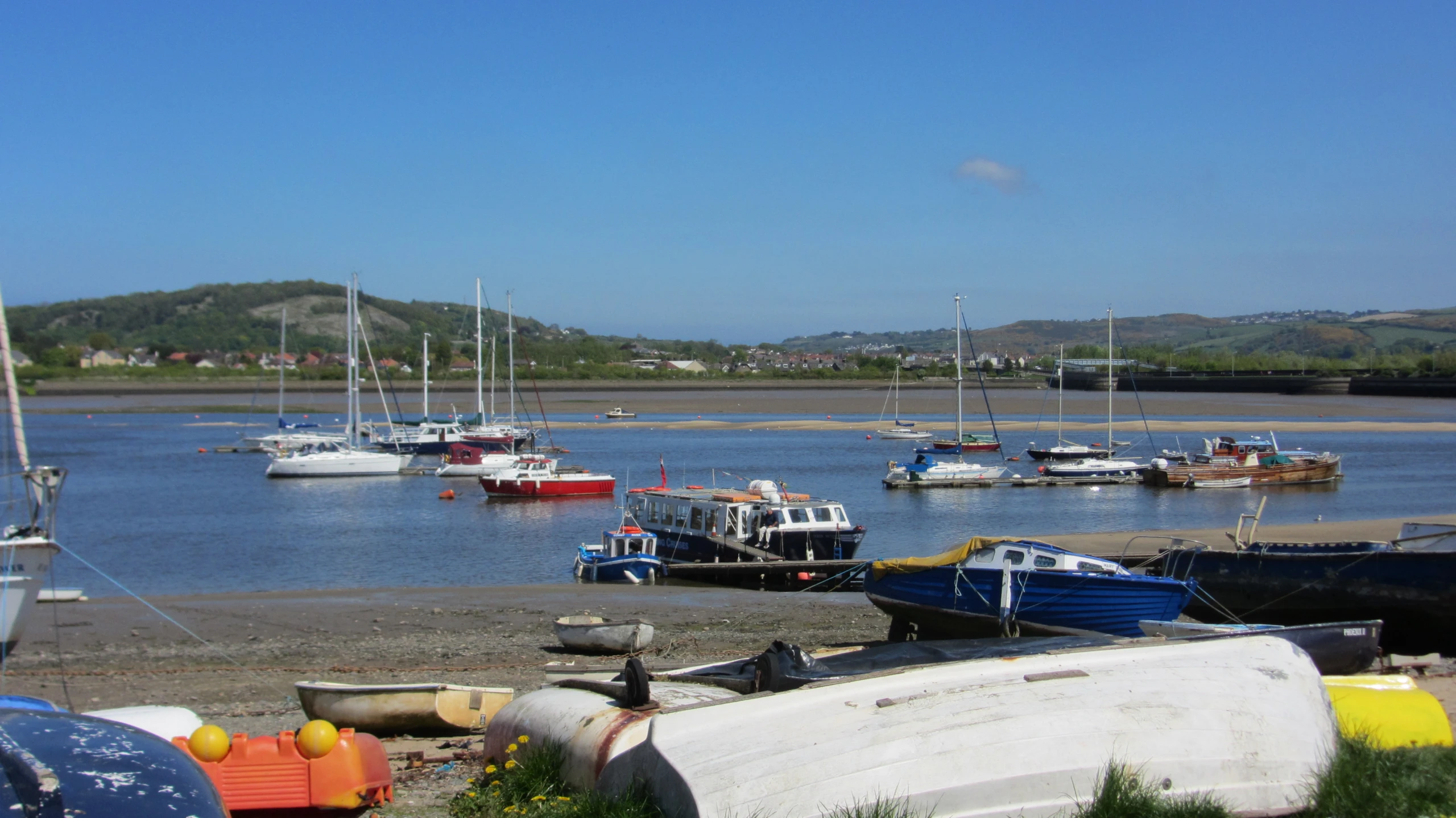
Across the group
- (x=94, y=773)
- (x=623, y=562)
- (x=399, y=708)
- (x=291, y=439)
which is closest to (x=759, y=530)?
(x=623, y=562)

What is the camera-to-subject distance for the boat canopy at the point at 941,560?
17.4 m

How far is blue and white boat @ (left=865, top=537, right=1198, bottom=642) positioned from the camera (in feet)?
54.0

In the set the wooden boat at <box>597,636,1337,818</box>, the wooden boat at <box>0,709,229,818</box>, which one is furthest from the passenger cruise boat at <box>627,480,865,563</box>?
the wooden boat at <box>0,709,229,818</box>

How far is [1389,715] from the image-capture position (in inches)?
336

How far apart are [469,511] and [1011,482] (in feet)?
82.5

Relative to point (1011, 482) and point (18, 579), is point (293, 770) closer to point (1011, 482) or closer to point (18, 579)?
point (18, 579)

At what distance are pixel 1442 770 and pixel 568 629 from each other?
1258cm

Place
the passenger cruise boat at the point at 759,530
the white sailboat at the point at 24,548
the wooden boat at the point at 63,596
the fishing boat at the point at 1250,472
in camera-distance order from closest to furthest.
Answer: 1. the white sailboat at the point at 24,548
2. the wooden boat at the point at 63,596
3. the passenger cruise boat at the point at 759,530
4. the fishing boat at the point at 1250,472

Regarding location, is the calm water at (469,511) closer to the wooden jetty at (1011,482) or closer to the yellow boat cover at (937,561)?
the wooden jetty at (1011,482)

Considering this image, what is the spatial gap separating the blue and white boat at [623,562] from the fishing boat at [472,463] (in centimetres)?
2871

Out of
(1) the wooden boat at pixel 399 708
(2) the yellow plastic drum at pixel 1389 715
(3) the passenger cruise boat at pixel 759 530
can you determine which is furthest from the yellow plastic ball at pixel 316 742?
Result: (3) the passenger cruise boat at pixel 759 530

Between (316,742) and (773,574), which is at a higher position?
(316,742)

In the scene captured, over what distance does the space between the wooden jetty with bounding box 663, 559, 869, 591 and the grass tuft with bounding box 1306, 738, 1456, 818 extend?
19.4 metres

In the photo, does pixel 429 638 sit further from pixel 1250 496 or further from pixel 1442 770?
pixel 1250 496
